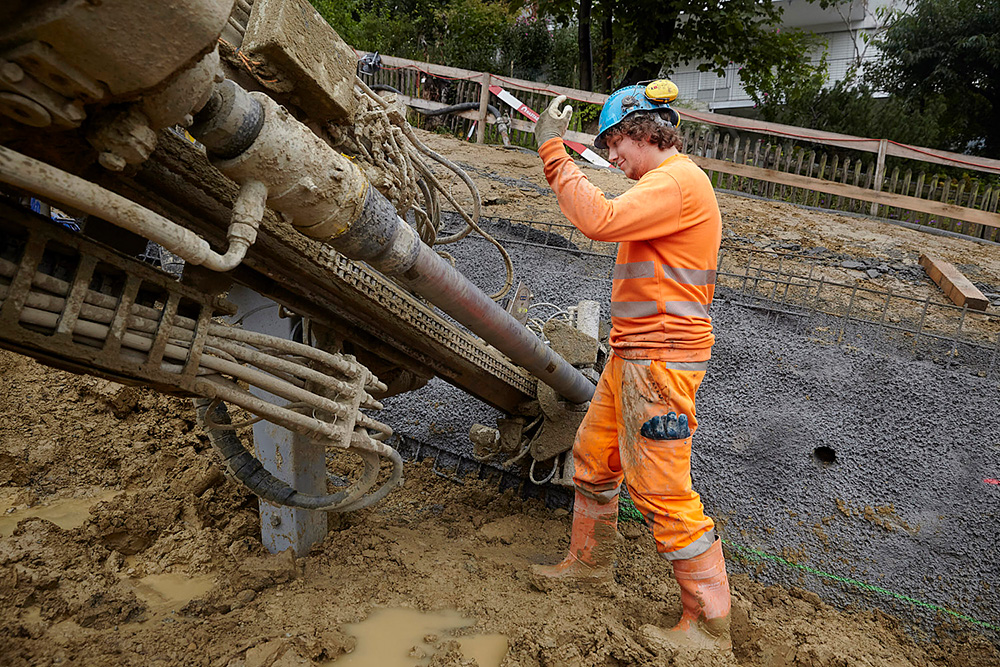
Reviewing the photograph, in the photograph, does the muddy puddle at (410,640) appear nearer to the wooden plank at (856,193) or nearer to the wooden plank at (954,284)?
the wooden plank at (954,284)

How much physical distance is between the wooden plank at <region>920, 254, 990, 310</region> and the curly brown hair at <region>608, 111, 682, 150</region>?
3.98 m

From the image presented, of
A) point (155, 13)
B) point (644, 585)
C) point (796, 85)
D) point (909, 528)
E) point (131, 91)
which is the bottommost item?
point (644, 585)

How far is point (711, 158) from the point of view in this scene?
392 inches

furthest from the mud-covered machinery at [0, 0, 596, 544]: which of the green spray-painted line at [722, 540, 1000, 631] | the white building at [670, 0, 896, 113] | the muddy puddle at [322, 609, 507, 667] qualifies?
the white building at [670, 0, 896, 113]

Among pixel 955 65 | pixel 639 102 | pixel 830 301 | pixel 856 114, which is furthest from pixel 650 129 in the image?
pixel 955 65

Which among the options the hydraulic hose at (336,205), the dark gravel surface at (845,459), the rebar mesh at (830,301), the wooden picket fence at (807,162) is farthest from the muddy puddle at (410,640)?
the wooden picket fence at (807,162)

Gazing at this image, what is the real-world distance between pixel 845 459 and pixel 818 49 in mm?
20050

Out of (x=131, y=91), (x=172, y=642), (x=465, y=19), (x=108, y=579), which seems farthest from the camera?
(x=465, y=19)

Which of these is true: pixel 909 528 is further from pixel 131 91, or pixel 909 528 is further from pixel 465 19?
pixel 465 19

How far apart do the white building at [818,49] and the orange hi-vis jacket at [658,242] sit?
61.8 feet

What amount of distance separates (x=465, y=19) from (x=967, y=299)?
12.6 m

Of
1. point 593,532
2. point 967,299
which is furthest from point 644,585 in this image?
point 967,299

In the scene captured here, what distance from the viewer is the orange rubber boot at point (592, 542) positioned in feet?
9.78

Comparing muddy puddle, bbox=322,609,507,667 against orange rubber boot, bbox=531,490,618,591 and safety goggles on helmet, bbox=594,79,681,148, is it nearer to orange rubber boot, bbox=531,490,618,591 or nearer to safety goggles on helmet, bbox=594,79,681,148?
orange rubber boot, bbox=531,490,618,591
